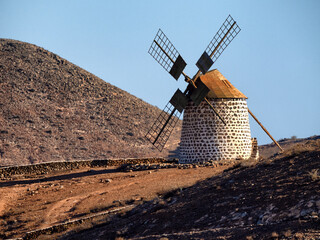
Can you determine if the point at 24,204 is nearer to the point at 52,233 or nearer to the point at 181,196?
the point at 52,233

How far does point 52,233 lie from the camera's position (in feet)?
57.0

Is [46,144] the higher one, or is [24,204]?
[46,144]

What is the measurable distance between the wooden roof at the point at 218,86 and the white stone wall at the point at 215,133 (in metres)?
0.30

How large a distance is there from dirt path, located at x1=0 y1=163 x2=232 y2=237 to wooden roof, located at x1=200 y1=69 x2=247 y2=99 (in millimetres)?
4786

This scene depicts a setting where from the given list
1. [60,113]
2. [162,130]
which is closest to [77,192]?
[162,130]

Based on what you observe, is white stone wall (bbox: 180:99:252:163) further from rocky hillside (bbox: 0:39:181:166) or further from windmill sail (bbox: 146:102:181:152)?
rocky hillside (bbox: 0:39:181:166)

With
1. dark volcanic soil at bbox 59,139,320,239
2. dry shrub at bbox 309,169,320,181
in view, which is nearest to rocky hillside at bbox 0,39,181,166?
dark volcanic soil at bbox 59,139,320,239

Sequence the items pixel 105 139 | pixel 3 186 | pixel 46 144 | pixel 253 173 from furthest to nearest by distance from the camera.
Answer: pixel 105 139 → pixel 46 144 → pixel 3 186 → pixel 253 173

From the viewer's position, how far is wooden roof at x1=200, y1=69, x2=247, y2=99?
90.7 ft

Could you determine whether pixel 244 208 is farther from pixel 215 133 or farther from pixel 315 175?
pixel 215 133

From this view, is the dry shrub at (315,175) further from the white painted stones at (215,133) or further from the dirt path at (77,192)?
the white painted stones at (215,133)

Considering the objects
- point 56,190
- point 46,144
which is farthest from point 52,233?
point 46,144

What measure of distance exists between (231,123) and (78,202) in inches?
417

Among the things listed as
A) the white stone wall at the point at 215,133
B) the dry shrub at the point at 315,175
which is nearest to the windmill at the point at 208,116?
the white stone wall at the point at 215,133
